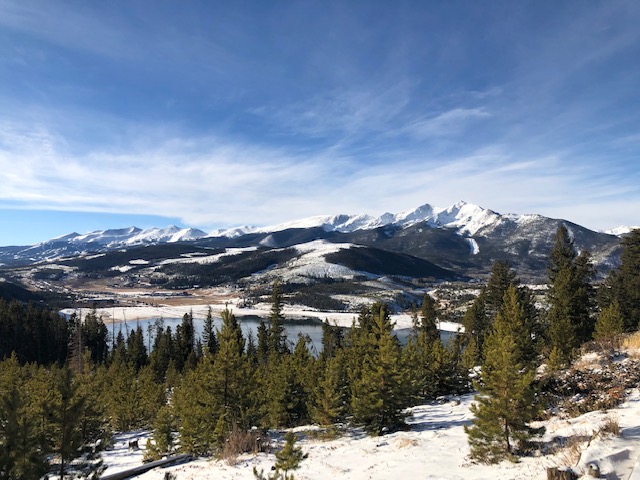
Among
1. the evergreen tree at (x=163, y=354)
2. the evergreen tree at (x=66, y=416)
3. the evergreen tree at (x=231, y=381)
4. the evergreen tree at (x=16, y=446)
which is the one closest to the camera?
the evergreen tree at (x=16, y=446)

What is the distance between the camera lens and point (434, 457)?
13.7 metres

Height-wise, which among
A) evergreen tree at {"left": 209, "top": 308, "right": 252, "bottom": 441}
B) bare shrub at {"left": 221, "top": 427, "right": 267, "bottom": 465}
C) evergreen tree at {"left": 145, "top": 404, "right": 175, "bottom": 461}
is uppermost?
evergreen tree at {"left": 209, "top": 308, "right": 252, "bottom": 441}

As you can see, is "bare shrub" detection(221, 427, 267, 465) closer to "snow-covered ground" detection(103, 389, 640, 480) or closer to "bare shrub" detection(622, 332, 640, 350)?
"snow-covered ground" detection(103, 389, 640, 480)

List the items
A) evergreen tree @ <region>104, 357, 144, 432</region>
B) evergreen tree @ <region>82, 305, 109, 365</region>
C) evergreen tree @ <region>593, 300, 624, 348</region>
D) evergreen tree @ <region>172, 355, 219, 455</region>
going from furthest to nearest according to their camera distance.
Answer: evergreen tree @ <region>82, 305, 109, 365</region>
evergreen tree @ <region>104, 357, 144, 432</region>
evergreen tree @ <region>593, 300, 624, 348</region>
evergreen tree @ <region>172, 355, 219, 455</region>

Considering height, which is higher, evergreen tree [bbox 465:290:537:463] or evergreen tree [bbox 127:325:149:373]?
evergreen tree [bbox 465:290:537:463]

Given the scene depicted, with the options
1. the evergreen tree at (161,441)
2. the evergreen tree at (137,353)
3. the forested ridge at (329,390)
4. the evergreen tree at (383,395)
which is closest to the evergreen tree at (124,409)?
the forested ridge at (329,390)

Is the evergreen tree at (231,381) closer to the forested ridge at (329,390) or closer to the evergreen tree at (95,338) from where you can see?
the forested ridge at (329,390)

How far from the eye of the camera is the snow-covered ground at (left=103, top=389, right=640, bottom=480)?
9906mm

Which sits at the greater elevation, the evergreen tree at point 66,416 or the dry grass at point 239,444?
the evergreen tree at point 66,416

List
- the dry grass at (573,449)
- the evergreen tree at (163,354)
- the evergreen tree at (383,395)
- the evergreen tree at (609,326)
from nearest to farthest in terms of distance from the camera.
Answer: the dry grass at (573,449) → the evergreen tree at (383,395) → the evergreen tree at (609,326) → the evergreen tree at (163,354)

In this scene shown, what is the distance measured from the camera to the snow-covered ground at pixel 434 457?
9.91m

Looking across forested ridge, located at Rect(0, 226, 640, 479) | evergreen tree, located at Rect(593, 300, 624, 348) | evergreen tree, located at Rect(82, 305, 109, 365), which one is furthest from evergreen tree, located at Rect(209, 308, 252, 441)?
evergreen tree, located at Rect(82, 305, 109, 365)

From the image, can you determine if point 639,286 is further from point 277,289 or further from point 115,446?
point 115,446

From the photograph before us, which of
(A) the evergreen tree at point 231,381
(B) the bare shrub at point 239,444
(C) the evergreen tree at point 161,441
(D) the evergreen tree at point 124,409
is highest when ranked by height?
(A) the evergreen tree at point 231,381
